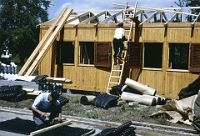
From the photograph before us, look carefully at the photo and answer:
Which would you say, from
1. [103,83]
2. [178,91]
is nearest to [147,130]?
[178,91]

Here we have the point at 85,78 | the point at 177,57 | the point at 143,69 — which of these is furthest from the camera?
the point at 177,57

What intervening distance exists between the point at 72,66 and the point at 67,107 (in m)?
4.35

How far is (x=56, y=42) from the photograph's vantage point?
17.3m

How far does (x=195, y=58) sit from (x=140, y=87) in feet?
9.22

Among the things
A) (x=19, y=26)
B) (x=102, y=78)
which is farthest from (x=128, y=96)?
(x=19, y=26)

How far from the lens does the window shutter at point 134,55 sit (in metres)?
15.0

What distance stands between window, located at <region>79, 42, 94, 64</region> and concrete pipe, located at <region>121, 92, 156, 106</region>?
13.0 feet

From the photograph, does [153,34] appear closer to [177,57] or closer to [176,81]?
[176,81]

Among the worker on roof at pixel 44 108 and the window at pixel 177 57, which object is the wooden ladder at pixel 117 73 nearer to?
the window at pixel 177 57

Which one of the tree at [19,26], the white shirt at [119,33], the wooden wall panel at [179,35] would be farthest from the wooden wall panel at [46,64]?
the tree at [19,26]

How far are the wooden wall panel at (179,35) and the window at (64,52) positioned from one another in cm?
560

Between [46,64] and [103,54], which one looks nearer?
[103,54]

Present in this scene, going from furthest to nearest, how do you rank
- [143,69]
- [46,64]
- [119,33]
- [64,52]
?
[46,64], [64,52], [143,69], [119,33]

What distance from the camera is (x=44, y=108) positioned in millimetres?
9336
